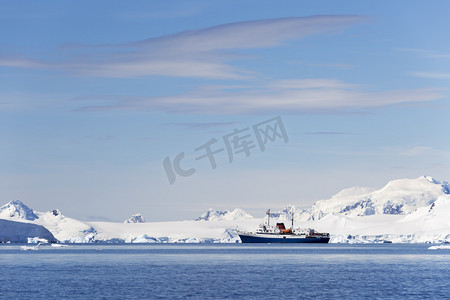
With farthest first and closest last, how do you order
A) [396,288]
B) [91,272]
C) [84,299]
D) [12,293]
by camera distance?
[91,272], [396,288], [12,293], [84,299]

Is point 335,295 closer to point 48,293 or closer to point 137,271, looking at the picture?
point 48,293

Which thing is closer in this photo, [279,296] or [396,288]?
[279,296]

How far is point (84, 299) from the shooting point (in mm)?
56781

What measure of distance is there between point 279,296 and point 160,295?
9.74m

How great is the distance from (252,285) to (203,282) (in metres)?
5.61

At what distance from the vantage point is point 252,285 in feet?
224

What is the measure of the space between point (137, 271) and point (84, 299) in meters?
32.2

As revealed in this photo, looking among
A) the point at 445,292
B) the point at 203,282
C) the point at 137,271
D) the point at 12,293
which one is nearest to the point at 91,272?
the point at 137,271

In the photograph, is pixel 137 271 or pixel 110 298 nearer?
pixel 110 298

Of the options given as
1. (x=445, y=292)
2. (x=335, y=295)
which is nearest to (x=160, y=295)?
(x=335, y=295)

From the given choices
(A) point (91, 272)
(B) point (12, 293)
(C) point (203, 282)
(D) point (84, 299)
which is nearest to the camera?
(D) point (84, 299)

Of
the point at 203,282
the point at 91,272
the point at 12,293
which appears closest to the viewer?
the point at 12,293

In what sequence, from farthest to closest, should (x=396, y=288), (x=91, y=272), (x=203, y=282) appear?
(x=91, y=272)
(x=203, y=282)
(x=396, y=288)

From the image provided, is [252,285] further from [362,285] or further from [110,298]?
[110,298]
